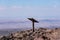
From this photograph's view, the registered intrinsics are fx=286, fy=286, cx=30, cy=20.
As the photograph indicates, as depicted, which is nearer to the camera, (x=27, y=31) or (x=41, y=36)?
(x=41, y=36)

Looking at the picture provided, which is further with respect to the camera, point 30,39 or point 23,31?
point 23,31

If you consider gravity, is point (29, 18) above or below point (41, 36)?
above

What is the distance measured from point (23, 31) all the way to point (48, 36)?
5.20 metres

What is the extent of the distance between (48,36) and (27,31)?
14.6ft

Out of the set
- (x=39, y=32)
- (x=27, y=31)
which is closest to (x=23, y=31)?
(x=27, y=31)

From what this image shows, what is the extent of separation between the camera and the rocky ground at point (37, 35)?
112 ft

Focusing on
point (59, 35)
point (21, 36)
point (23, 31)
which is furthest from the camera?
point (23, 31)

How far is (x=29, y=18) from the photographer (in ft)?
122

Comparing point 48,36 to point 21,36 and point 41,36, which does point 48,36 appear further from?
point 21,36

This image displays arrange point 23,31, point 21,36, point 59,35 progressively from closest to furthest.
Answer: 1. point 59,35
2. point 21,36
3. point 23,31

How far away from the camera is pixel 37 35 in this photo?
35031 mm

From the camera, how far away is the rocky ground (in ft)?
112

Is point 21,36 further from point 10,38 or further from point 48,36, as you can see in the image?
point 48,36

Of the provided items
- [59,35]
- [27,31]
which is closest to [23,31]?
[27,31]
